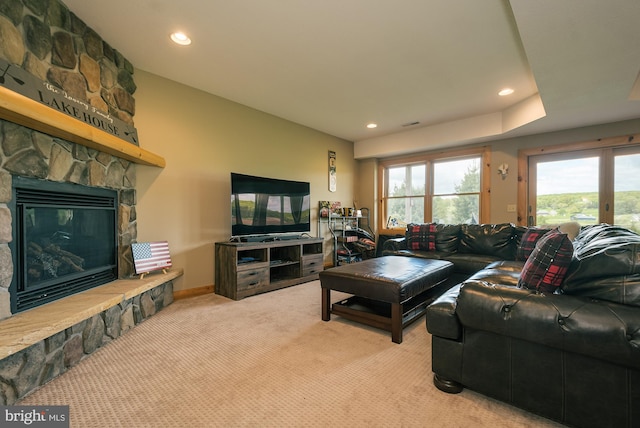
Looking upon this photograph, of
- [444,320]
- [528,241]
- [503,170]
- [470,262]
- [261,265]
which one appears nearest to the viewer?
[444,320]

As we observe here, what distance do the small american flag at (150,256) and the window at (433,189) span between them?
169 inches

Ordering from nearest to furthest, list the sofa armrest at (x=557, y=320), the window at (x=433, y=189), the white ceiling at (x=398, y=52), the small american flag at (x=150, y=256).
Answer: the sofa armrest at (x=557, y=320) < the white ceiling at (x=398, y=52) < the small american flag at (x=150, y=256) < the window at (x=433, y=189)

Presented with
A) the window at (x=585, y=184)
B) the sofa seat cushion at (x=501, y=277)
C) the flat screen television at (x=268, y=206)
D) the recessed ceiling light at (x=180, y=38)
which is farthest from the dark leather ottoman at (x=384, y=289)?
the window at (x=585, y=184)

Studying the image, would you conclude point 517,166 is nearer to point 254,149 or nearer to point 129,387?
point 254,149

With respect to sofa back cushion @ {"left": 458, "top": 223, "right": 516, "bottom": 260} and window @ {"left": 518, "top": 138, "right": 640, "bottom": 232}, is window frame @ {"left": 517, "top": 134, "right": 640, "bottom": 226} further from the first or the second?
sofa back cushion @ {"left": 458, "top": 223, "right": 516, "bottom": 260}

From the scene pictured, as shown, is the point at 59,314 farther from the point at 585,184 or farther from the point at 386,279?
the point at 585,184

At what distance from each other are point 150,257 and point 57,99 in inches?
60.4

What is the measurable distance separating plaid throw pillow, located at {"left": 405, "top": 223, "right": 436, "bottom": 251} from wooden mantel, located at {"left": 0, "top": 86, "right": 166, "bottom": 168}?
3.61 m

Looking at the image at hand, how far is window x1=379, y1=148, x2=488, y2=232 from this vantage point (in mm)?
4938

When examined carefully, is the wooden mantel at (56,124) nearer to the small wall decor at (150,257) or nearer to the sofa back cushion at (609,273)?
the small wall decor at (150,257)

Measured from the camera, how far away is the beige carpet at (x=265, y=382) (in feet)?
4.43

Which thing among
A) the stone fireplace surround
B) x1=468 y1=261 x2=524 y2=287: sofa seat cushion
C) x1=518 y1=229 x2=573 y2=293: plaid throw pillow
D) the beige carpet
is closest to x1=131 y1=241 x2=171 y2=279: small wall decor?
the stone fireplace surround

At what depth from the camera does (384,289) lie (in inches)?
86.4

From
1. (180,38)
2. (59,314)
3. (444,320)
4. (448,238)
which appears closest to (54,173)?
(59,314)
